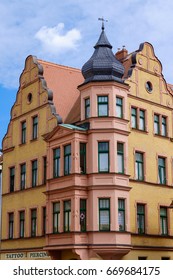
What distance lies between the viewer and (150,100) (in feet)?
118

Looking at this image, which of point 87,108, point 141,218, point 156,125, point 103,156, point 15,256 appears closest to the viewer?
point 103,156

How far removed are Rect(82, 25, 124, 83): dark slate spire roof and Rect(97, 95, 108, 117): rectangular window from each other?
4.09 ft

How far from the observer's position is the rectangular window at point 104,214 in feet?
99.3

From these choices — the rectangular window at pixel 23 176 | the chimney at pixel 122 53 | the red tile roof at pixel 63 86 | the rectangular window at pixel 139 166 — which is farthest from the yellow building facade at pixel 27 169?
the chimney at pixel 122 53

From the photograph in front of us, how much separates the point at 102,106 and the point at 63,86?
24.6 feet

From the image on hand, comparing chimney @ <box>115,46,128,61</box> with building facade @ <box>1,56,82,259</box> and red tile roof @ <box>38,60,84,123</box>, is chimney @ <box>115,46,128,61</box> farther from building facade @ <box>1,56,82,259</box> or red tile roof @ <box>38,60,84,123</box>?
building facade @ <box>1,56,82,259</box>

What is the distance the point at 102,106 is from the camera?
32312 millimetres

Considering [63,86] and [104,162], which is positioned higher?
[63,86]

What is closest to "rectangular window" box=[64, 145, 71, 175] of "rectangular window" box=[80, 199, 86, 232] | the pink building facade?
the pink building facade

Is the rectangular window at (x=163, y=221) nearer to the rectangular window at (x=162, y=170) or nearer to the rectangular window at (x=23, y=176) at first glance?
the rectangular window at (x=162, y=170)

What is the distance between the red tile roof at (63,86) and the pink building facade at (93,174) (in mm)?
3531

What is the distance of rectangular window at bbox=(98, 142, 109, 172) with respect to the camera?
31.3 metres

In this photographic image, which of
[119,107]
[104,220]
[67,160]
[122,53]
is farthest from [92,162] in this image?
[122,53]

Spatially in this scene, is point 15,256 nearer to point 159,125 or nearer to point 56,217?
point 56,217
